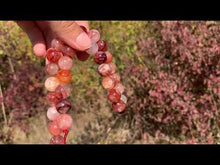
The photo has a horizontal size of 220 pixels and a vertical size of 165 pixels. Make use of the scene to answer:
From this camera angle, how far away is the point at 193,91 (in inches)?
170

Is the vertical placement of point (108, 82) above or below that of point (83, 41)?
below

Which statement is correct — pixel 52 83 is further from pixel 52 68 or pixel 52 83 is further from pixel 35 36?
pixel 35 36

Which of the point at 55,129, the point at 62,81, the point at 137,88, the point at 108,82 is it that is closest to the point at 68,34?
the point at 62,81

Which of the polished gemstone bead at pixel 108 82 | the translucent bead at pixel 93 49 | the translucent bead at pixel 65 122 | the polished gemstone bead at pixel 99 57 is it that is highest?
the translucent bead at pixel 93 49

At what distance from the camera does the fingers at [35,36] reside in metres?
1.92

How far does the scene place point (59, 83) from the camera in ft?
5.62

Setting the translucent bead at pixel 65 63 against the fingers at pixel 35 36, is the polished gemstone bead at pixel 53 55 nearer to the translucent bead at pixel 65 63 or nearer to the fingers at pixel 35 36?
the translucent bead at pixel 65 63

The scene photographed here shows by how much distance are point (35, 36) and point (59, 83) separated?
42 cm

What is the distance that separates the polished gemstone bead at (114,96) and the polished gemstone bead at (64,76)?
246 mm

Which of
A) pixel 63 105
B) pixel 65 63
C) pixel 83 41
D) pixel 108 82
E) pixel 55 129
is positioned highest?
pixel 83 41

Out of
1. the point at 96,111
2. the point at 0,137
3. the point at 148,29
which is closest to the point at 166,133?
the point at 96,111

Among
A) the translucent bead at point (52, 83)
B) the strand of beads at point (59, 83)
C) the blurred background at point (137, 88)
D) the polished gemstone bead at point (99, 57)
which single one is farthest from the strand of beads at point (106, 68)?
the blurred background at point (137, 88)

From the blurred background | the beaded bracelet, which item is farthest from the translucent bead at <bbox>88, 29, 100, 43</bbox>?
the blurred background

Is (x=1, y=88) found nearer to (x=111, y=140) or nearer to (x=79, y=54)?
(x=111, y=140)
